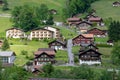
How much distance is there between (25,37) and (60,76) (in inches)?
1030

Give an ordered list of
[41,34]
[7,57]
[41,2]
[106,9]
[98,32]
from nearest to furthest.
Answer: [7,57] → [41,34] → [98,32] → [106,9] → [41,2]

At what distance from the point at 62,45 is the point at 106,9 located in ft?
94.7

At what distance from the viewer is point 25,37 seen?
7200 cm

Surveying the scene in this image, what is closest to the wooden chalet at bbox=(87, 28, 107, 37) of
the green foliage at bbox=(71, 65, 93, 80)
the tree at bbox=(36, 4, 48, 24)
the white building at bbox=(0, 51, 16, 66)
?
the tree at bbox=(36, 4, 48, 24)

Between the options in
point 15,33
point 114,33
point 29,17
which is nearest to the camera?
point 114,33

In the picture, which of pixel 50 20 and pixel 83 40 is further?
pixel 50 20

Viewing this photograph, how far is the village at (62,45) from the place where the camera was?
5616 centimetres

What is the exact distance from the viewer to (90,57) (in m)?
57.8

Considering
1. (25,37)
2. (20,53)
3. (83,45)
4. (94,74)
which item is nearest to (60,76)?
(94,74)

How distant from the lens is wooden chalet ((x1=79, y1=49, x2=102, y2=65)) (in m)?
57.5

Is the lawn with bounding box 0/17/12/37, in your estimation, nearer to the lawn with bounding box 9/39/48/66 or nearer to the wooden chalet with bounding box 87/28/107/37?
the lawn with bounding box 9/39/48/66

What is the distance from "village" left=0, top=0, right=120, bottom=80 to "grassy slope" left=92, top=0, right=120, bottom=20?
8.13 ft

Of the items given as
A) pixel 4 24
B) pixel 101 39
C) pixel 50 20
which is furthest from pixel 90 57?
pixel 4 24

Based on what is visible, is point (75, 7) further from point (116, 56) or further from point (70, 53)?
point (116, 56)
